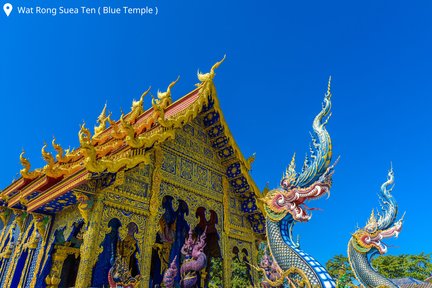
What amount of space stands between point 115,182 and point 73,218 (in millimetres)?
1326

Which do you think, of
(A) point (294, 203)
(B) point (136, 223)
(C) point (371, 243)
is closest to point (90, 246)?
(B) point (136, 223)

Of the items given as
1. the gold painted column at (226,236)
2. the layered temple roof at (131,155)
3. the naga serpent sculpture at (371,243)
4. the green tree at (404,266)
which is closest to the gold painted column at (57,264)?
the layered temple roof at (131,155)

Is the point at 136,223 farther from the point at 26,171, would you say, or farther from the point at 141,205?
the point at 26,171

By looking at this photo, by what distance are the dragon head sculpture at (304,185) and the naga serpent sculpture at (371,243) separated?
1159 millimetres

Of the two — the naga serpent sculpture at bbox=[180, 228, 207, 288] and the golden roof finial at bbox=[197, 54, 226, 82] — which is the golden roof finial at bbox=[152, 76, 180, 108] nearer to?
the golden roof finial at bbox=[197, 54, 226, 82]

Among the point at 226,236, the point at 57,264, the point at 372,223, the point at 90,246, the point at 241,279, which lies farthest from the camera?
the point at 241,279

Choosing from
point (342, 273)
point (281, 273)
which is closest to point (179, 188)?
point (281, 273)

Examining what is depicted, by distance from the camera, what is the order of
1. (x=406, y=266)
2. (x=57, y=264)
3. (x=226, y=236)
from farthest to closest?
(x=406, y=266), (x=226, y=236), (x=57, y=264)

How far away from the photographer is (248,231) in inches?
351

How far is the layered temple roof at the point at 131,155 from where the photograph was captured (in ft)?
19.4

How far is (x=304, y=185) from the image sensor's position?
19.6ft

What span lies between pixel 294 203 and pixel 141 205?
2976 millimetres

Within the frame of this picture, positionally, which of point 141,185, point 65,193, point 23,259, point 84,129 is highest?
point 84,129

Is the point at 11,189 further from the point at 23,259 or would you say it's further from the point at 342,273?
the point at 342,273
